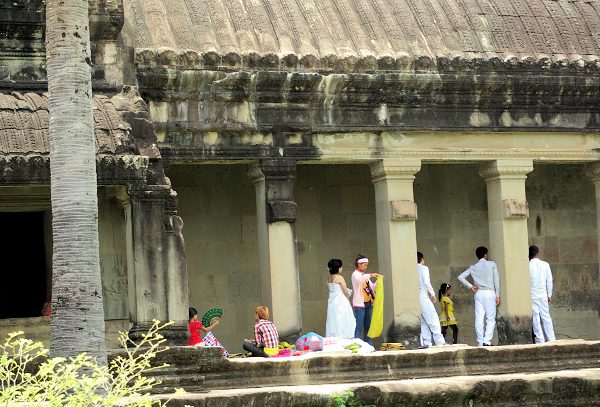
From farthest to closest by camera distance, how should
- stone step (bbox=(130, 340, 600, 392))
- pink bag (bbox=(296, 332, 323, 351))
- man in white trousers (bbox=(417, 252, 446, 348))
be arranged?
man in white trousers (bbox=(417, 252, 446, 348)) < pink bag (bbox=(296, 332, 323, 351)) < stone step (bbox=(130, 340, 600, 392))

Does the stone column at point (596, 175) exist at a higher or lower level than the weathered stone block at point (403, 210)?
higher

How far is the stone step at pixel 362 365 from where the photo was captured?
44.3ft

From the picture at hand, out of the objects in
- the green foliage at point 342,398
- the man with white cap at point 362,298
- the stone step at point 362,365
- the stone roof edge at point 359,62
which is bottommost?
the green foliage at point 342,398

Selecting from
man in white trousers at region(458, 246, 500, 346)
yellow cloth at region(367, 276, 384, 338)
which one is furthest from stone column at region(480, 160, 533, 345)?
yellow cloth at region(367, 276, 384, 338)

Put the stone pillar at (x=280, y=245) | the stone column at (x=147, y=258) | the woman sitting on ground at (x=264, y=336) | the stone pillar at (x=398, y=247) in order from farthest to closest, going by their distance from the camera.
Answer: the stone pillar at (x=398, y=247), the stone pillar at (x=280, y=245), the woman sitting on ground at (x=264, y=336), the stone column at (x=147, y=258)

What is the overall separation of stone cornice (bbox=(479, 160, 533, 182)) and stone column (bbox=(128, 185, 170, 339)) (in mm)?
5920

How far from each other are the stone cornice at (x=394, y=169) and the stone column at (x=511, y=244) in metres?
1.31

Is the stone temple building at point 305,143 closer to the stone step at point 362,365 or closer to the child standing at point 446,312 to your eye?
the child standing at point 446,312

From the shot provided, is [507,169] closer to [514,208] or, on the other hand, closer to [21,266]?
[514,208]

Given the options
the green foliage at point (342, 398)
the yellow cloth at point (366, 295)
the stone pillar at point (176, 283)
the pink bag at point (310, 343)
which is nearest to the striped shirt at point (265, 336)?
the pink bag at point (310, 343)

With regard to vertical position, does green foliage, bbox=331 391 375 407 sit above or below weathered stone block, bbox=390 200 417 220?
below

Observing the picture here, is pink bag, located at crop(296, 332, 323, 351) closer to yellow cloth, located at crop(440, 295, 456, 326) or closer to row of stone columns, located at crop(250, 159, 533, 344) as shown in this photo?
row of stone columns, located at crop(250, 159, 533, 344)

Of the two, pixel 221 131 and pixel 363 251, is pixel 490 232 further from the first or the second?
pixel 221 131

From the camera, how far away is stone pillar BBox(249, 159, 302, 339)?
18312mm
